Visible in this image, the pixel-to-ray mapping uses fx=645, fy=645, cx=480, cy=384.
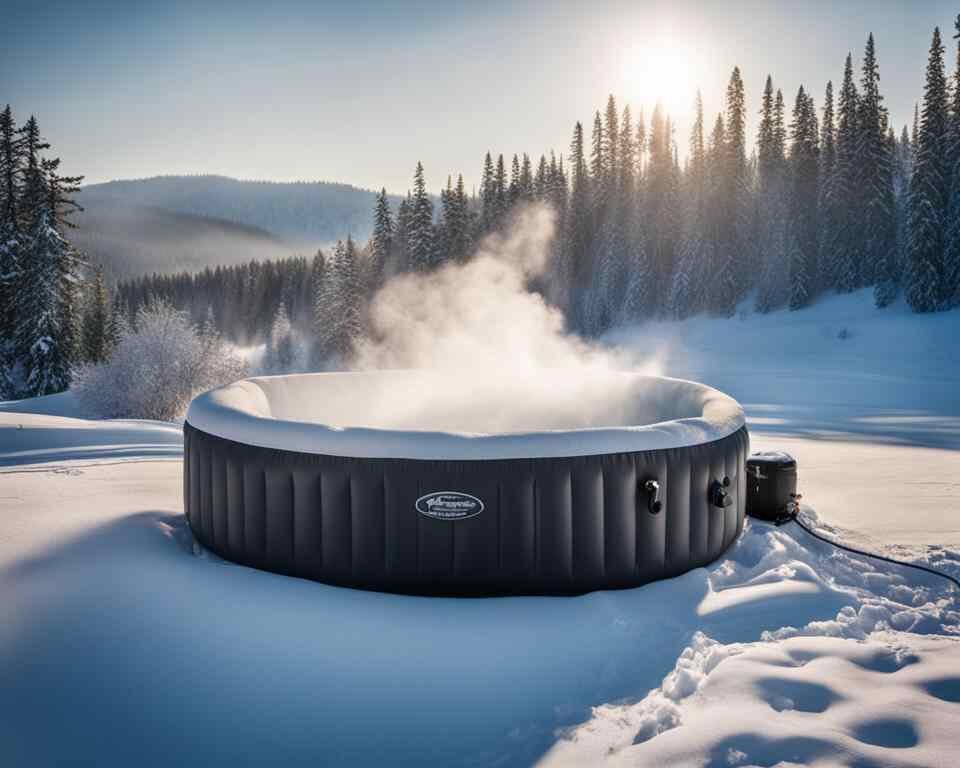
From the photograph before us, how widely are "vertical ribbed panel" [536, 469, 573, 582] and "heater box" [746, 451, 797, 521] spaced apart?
2.61 meters

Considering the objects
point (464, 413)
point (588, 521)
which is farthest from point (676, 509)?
point (464, 413)

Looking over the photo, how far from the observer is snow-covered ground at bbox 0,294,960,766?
2.76m

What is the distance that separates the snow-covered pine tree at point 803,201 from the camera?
34.8 m

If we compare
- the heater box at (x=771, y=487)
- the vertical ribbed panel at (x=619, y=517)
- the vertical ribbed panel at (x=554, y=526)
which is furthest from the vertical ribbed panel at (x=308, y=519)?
the heater box at (x=771, y=487)

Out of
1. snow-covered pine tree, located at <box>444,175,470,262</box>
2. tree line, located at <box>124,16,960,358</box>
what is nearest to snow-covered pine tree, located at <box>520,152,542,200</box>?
tree line, located at <box>124,16,960,358</box>

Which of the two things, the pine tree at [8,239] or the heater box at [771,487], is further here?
the pine tree at [8,239]

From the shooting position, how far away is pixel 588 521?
157 inches

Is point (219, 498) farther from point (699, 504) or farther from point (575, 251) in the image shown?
point (575, 251)

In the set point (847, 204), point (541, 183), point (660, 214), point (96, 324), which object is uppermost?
point (541, 183)

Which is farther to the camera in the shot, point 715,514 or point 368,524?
point 715,514

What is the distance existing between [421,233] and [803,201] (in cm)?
2301

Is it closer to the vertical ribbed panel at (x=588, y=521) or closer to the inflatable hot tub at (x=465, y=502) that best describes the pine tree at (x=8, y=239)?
the inflatable hot tub at (x=465, y=502)

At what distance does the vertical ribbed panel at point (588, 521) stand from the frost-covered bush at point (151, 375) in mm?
20540

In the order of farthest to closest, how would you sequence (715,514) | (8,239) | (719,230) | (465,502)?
1. (719,230)
2. (8,239)
3. (715,514)
4. (465,502)
